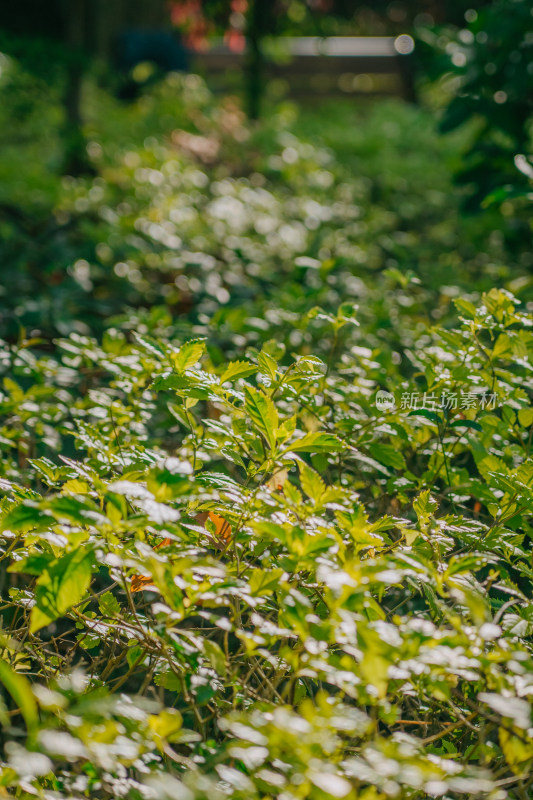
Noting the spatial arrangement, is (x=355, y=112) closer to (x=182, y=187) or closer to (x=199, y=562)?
(x=182, y=187)

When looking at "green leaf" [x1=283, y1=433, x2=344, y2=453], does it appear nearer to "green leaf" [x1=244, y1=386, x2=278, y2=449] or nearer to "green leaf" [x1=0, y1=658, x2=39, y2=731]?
"green leaf" [x1=244, y1=386, x2=278, y2=449]

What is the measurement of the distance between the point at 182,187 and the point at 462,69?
89.0 inches

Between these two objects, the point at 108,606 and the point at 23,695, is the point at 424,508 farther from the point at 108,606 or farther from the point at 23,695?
the point at 23,695

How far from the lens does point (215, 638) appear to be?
157 centimetres

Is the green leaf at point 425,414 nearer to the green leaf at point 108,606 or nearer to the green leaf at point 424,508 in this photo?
the green leaf at point 424,508

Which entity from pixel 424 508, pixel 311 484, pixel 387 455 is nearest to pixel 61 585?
pixel 311 484

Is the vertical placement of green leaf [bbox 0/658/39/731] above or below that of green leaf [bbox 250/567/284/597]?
above

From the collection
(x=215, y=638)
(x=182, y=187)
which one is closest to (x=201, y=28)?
(x=182, y=187)

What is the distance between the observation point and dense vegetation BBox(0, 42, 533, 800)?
845 mm

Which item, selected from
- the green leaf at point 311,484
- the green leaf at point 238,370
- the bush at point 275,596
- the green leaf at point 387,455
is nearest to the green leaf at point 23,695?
the bush at point 275,596

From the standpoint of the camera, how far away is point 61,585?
92 centimetres

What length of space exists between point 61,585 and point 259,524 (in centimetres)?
27

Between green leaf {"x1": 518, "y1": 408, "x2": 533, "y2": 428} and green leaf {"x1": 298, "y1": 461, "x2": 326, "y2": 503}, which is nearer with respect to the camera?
green leaf {"x1": 298, "y1": 461, "x2": 326, "y2": 503}

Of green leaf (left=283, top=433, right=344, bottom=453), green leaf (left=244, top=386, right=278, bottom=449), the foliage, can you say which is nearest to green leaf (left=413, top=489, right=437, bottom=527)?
green leaf (left=283, top=433, right=344, bottom=453)
